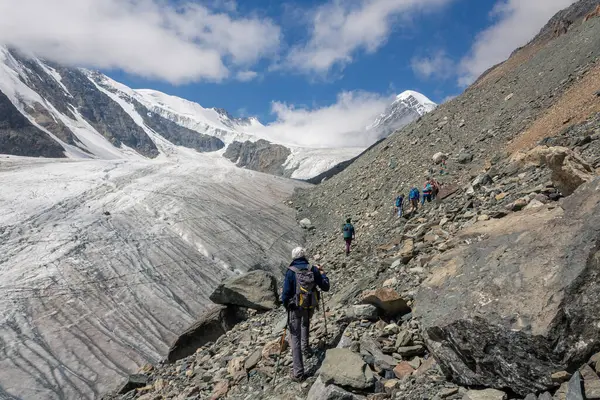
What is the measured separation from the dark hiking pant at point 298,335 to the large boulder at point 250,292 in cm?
515

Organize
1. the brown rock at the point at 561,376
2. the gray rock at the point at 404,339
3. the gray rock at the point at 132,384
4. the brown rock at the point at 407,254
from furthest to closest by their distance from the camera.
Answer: the gray rock at the point at 132,384 < the brown rock at the point at 407,254 < the gray rock at the point at 404,339 < the brown rock at the point at 561,376

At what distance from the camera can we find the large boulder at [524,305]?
12.1 feet

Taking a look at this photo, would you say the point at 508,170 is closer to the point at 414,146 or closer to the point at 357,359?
→ the point at 357,359

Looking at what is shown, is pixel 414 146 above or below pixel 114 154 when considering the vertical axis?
below

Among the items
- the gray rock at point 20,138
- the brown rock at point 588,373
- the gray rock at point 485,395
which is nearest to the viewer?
the brown rock at point 588,373

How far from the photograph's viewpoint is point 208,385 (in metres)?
8.23

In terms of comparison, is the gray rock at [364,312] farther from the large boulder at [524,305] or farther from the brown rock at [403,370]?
the large boulder at [524,305]

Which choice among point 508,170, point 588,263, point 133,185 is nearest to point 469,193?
point 508,170

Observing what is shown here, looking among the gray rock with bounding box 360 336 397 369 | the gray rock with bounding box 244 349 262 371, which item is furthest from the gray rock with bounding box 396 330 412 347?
the gray rock with bounding box 244 349 262 371

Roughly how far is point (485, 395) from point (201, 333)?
9328mm

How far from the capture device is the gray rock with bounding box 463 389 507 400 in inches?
154

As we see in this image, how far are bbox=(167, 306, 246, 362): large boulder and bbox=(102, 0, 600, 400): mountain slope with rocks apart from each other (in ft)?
0.90

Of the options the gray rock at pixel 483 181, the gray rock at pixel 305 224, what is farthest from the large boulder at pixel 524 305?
the gray rock at pixel 305 224

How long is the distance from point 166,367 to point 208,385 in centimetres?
379
